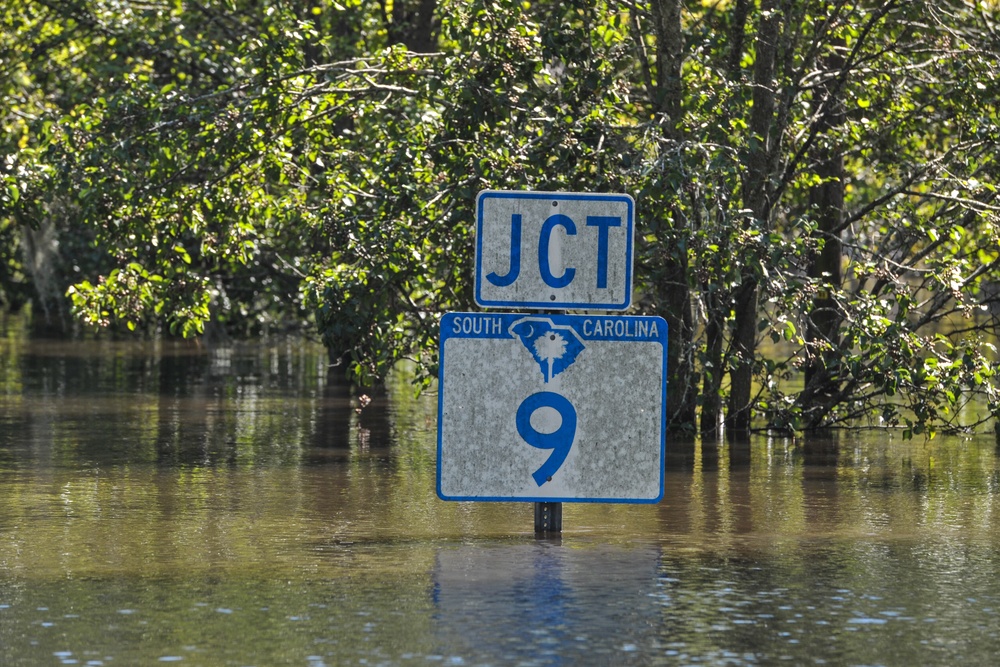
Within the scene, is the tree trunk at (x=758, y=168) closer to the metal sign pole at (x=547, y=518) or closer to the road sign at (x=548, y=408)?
the metal sign pole at (x=547, y=518)

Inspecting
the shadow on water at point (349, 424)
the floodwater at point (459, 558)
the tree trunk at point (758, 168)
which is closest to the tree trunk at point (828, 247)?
the tree trunk at point (758, 168)

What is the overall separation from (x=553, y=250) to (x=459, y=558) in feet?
5.11

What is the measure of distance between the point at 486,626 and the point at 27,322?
3080cm

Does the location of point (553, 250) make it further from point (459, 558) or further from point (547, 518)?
point (459, 558)

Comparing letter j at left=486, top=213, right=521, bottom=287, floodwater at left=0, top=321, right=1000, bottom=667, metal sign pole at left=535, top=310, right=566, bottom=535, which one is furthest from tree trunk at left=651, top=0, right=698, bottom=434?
letter j at left=486, top=213, right=521, bottom=287

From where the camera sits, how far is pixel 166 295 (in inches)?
612

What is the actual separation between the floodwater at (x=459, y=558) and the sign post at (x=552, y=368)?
348 mm

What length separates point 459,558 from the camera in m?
8.64

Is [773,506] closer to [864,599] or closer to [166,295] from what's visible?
[864,599]

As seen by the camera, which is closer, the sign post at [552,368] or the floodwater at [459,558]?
the floodwater at [459,558]

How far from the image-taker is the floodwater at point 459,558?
22.1ft

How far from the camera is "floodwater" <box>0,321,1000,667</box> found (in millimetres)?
6727

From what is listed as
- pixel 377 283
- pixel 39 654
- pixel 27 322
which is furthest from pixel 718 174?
pixel 27 322

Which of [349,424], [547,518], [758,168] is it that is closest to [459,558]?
[547,518]
